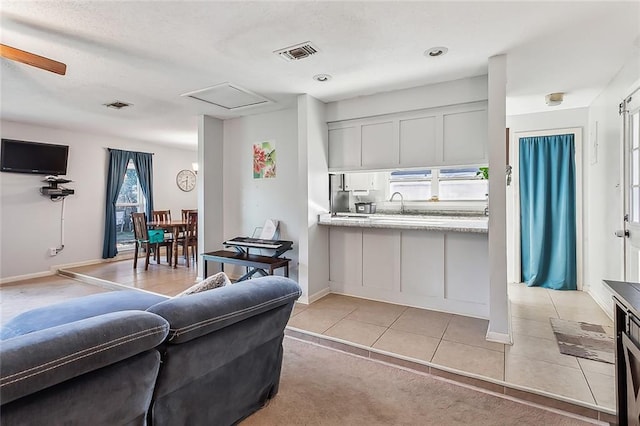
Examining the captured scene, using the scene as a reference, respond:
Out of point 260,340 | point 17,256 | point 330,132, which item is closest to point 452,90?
point 330,132

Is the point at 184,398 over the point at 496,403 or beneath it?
over

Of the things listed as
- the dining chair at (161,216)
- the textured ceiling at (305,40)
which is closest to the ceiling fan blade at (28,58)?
the textured ceiling at (305,40)

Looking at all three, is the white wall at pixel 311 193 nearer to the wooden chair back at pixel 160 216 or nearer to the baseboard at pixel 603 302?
the baseboard at pixel 603 302

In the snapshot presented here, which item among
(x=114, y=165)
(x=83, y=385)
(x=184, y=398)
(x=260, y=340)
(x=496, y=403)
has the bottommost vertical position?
(x=496, y=403)

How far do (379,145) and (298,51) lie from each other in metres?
1.54

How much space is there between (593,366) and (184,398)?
2.70 metres

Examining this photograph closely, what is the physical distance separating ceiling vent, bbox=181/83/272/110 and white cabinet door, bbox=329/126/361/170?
926mm

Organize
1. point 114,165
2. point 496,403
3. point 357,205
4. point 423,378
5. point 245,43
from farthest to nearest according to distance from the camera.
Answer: point 114,165
point 357,205
point 245,43
point 423,378
point 496,403

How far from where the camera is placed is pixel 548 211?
14.1ft

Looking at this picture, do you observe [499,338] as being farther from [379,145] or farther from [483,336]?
[379,145]

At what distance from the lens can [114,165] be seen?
6.12 m

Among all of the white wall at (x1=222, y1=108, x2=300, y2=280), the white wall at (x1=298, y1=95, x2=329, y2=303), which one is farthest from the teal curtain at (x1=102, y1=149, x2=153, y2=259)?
the white wall at (x1=298, y1=95, x2=329, y2=303)

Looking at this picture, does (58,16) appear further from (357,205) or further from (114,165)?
(114,165)

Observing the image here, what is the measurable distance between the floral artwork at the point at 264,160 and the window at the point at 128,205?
3.48 meters
